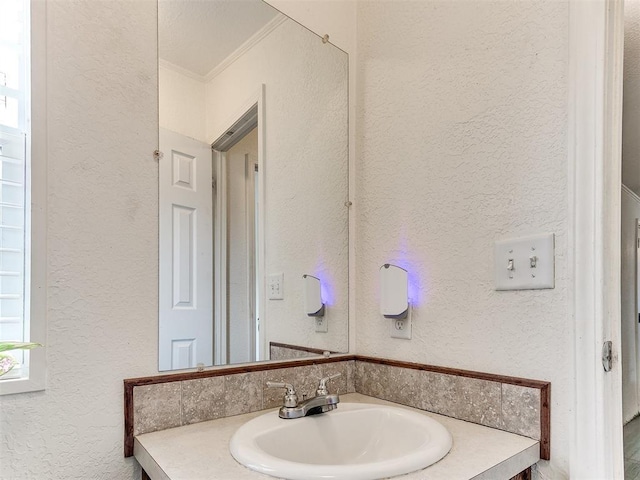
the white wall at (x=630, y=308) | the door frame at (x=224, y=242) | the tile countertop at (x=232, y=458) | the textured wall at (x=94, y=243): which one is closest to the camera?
the tile countertop at (x=232, y=458)

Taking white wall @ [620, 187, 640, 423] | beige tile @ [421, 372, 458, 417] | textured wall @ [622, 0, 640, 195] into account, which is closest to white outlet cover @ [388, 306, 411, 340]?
beige tile @ [421, 372, 458, 417]

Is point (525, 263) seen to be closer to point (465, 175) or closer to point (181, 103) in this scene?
point (465, 175)

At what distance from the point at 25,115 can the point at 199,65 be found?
41cm

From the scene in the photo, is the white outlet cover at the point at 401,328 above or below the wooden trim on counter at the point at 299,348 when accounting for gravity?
above

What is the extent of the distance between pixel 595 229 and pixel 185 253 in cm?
90

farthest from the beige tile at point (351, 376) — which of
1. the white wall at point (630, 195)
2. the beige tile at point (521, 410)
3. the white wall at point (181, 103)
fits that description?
the white wall at point (630, 195)

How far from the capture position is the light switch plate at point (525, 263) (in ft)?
2.99

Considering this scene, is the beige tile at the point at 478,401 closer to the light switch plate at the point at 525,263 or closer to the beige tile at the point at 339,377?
the light switch plate at the point at 525,263

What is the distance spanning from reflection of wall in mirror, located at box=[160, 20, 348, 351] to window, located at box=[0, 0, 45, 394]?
1.38 feet

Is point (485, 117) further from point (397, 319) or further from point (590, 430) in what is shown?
point (590, 430)

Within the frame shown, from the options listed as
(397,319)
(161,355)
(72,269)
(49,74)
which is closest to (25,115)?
(49,74)

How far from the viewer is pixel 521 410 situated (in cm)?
93

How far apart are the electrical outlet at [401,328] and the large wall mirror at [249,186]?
7.0 inches

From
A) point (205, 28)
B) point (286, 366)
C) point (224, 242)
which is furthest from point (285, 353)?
point (205, 28)
